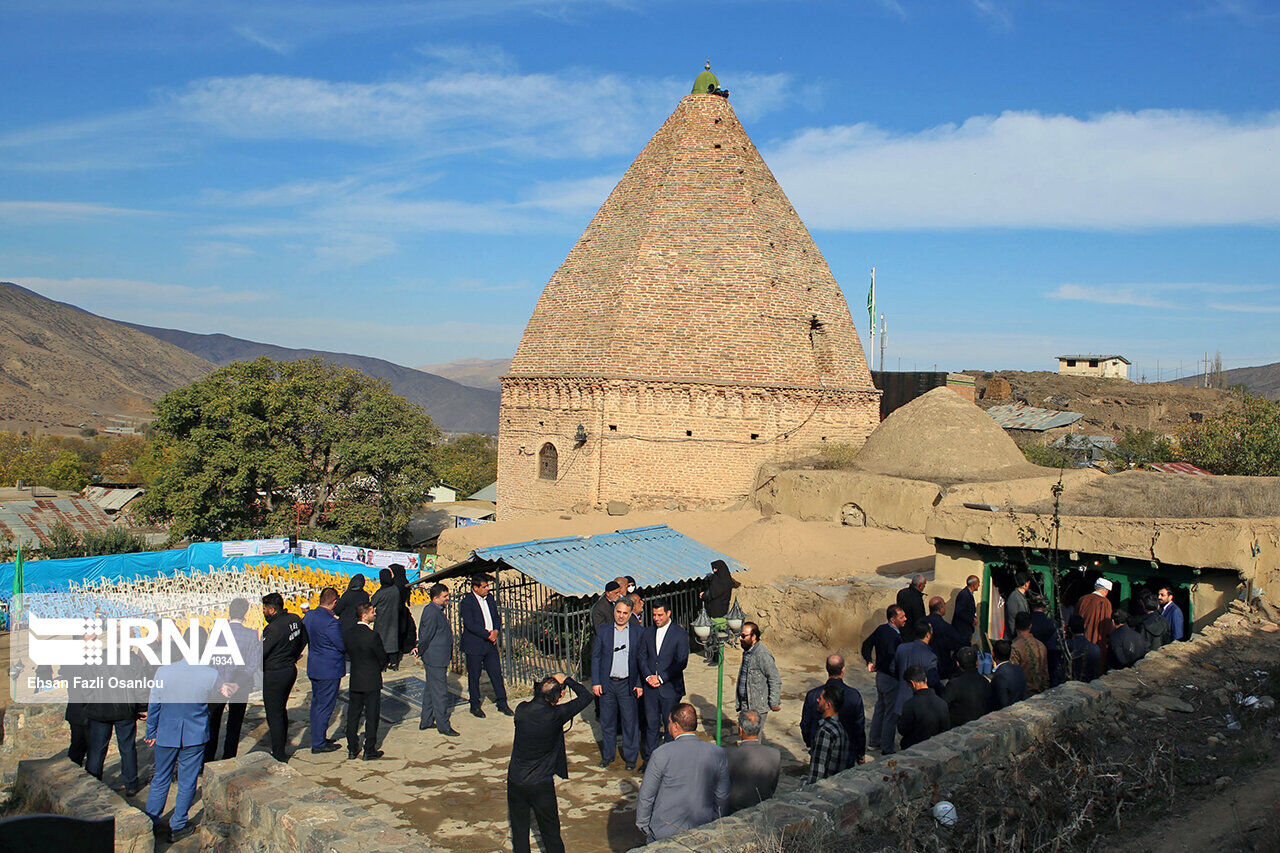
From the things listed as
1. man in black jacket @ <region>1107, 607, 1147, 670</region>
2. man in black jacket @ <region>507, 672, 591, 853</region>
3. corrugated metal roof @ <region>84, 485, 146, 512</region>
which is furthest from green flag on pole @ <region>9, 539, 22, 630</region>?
corrugated metal roof @ <region>84, 485, 146, 512</region>

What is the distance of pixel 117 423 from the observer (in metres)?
122

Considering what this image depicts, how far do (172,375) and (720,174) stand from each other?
179 m

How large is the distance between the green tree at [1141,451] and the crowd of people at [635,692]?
2295 cm

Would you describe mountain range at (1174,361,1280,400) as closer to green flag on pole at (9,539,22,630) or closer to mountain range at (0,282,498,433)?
mountain range at (0,282,498,433)

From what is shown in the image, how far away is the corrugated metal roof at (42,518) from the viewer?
3042 centimetres

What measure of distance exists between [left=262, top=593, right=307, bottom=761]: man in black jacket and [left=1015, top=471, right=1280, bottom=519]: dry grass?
973 centimetres

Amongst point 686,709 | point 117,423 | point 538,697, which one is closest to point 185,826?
point 538,697

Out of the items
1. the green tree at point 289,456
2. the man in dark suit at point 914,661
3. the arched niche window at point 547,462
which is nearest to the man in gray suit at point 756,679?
the man in dark suit at point 914,661

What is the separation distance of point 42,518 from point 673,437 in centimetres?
2433

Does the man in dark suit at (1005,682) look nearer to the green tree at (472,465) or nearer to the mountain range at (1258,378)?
the green tree at (472,465)

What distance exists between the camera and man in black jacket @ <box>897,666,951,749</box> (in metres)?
7.03


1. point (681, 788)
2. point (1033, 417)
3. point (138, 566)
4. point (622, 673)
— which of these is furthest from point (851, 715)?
point (1033, 417)

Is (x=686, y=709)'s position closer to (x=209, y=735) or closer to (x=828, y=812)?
(x=828, y=812)

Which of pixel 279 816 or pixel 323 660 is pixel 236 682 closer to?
pixel 323 660
